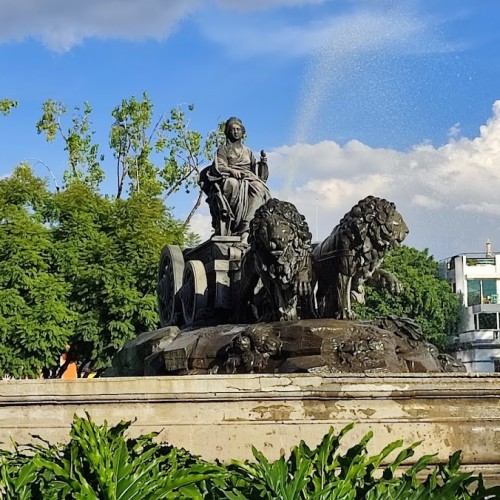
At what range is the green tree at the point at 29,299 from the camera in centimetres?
2683

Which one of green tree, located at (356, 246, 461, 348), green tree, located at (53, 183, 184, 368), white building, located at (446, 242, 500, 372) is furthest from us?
white building, located at (446, 242, 500, 372)

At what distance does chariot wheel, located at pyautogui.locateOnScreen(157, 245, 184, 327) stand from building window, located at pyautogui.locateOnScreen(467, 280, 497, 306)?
49.7 m

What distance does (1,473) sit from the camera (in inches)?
146

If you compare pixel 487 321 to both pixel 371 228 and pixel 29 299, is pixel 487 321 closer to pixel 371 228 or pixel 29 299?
pixel 29 299

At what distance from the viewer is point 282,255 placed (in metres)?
10.2

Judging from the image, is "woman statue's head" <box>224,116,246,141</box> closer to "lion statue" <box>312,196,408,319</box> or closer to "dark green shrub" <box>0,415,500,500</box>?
"lion statue" <box>312,196,408,319</box>

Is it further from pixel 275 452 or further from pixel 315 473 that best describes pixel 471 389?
pixel 315 473

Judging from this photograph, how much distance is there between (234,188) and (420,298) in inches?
1395

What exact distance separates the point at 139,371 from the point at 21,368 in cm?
1565

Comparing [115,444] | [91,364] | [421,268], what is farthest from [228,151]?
[421,268]

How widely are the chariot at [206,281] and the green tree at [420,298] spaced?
31418 mm

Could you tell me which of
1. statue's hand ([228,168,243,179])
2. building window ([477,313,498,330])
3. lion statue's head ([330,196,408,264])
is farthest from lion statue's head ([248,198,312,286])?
building window ([477,313,498,330])

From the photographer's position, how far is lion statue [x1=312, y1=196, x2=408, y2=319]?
1013cm

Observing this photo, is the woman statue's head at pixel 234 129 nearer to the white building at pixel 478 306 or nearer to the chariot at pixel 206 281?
the chariot at pixel 206 281
